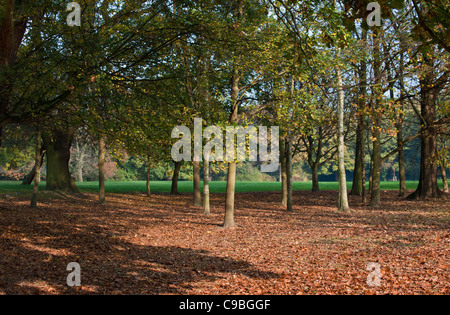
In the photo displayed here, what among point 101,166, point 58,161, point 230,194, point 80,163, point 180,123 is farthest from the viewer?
point 80,163

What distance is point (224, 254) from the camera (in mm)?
10484

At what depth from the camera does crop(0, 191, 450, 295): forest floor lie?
22.6 feet

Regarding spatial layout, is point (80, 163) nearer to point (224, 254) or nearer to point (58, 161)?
point (58, 161)

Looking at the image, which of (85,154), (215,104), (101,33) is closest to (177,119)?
(215,104)

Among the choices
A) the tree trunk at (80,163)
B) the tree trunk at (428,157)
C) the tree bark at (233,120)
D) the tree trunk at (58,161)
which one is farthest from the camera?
the tree trunk at (80,163)

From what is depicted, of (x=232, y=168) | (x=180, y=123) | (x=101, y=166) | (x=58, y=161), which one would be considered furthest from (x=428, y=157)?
(x=58, y=161)

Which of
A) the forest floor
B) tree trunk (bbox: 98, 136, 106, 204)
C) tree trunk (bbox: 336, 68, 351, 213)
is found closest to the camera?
the forest floor

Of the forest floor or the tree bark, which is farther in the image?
the tree bark

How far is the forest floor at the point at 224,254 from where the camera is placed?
689 centimetres

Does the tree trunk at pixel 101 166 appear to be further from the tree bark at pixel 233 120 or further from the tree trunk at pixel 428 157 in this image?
the tree trunk at pixel 428 157

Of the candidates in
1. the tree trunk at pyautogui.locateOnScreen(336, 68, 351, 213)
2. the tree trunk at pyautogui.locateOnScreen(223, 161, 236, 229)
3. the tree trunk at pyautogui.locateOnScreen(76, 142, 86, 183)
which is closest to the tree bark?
the tree trunk at pyautogui.locateOnScreen(223, 161, 236, 229)

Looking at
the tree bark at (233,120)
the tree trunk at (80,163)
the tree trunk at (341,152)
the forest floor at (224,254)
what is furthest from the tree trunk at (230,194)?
the tree trunk at (80,163)

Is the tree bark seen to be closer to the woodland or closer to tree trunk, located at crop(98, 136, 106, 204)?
the woodland
